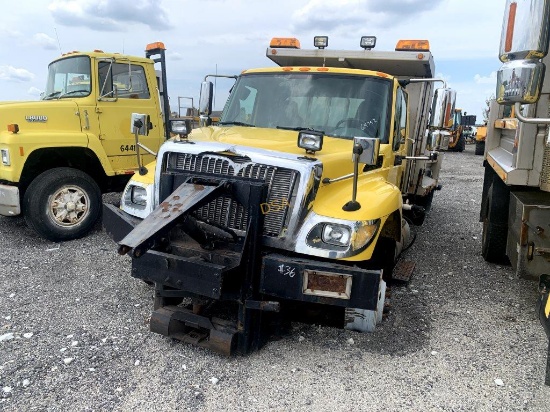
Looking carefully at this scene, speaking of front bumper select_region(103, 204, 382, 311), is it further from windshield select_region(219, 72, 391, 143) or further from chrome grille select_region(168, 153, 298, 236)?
windshield select_region(219, 72, 391, 143)

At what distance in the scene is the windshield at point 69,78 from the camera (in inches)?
260

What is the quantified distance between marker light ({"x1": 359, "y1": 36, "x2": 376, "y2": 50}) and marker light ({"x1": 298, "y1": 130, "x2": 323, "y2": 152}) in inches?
136

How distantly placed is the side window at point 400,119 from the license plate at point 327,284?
2.29 metres

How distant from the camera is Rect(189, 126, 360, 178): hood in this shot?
12.5ft

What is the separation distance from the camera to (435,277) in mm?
5410

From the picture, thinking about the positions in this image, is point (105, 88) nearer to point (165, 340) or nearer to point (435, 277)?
point (165, 340)

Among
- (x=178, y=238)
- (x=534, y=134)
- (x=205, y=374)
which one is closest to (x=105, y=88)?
(x=178, y=238)

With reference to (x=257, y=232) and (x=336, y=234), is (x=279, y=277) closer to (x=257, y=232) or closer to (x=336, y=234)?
(x=257, y=232)


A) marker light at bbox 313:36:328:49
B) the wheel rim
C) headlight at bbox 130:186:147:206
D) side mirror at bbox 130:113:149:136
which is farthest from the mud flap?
the wheel rim

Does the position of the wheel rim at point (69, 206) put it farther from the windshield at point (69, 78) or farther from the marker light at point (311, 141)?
the marker light at point (311, 141)

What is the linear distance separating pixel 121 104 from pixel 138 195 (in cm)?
319

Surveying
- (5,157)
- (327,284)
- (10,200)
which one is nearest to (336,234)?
(327,284)

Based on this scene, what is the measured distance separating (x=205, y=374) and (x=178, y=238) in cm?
105

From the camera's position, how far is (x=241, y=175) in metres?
3.57
